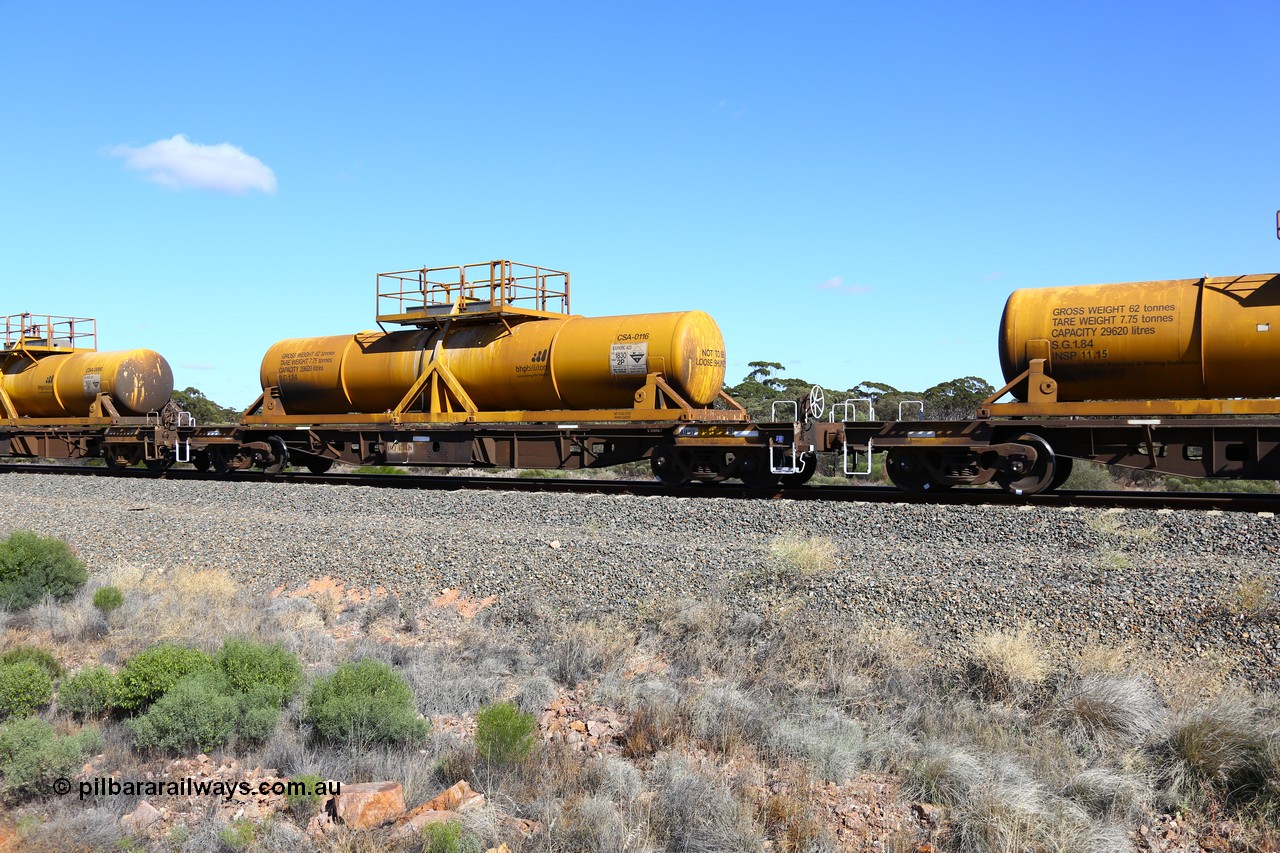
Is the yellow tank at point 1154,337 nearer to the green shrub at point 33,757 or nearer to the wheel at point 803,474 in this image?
the wheel at point 803,474

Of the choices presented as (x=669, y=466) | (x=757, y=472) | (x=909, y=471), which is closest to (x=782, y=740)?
(x=909, y=471)

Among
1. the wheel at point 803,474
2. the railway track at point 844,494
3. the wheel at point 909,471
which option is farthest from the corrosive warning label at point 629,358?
the wheel at point 909,471

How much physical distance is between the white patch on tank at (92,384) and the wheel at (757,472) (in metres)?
18.8

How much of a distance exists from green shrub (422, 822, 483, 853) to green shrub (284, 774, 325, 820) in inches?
33.3

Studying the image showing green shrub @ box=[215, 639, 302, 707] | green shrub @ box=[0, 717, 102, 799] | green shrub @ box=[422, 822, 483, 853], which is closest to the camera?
green shrub @ box=[422, 822, 483, 853]

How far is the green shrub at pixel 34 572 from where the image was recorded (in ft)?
34.7

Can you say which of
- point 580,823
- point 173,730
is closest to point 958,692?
point 580,823

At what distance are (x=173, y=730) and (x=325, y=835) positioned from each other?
1.86 metres

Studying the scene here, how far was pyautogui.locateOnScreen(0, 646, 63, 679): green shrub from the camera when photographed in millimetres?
8148

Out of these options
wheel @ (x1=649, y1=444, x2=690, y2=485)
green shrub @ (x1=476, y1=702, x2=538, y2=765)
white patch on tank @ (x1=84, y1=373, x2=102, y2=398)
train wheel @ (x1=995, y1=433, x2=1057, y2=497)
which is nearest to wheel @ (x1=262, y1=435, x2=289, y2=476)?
white patch on tank @ (x1=84, y1=373, x2=102, y2=398)

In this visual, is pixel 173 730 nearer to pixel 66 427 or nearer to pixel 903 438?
pixel 903 438

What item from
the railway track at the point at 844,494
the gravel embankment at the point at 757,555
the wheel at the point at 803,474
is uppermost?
the wheel at the point at 803,474

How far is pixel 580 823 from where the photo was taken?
5.66 metres

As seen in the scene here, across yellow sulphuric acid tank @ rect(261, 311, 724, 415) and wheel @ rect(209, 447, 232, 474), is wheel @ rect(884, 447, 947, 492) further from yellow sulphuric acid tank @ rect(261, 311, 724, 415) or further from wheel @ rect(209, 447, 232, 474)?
wheel @ rect(209, 447, 232, 474)
